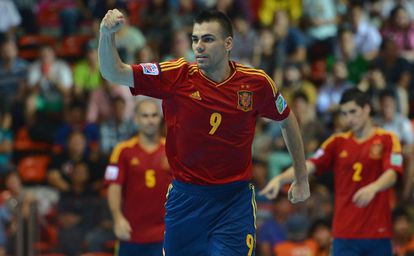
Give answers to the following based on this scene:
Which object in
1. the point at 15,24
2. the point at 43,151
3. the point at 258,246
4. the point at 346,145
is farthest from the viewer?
the point at 15,24

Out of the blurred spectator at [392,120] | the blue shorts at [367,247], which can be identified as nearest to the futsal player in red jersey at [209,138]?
the blue shorts at [367,247]

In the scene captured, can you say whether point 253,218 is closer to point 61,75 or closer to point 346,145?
point 346,145

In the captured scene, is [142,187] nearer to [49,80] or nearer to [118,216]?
[118,216]

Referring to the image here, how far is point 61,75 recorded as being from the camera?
18156 millimetres

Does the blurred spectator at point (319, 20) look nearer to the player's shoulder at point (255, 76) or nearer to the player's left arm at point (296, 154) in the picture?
the player's left arm at point (296, 154)

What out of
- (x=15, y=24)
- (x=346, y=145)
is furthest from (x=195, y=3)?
(x=346, y=145)

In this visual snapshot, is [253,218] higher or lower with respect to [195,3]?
lower

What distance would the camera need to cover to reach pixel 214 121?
7.88 m

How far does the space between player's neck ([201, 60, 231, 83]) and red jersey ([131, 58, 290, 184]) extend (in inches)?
1.7

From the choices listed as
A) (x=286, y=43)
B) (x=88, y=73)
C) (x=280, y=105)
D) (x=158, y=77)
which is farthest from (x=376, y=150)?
(x=88, y=73)

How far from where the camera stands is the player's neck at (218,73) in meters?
7.95

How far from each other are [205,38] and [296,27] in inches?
450

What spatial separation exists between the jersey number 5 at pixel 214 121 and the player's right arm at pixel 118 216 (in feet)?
9.74

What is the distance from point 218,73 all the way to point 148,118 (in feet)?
10.3
